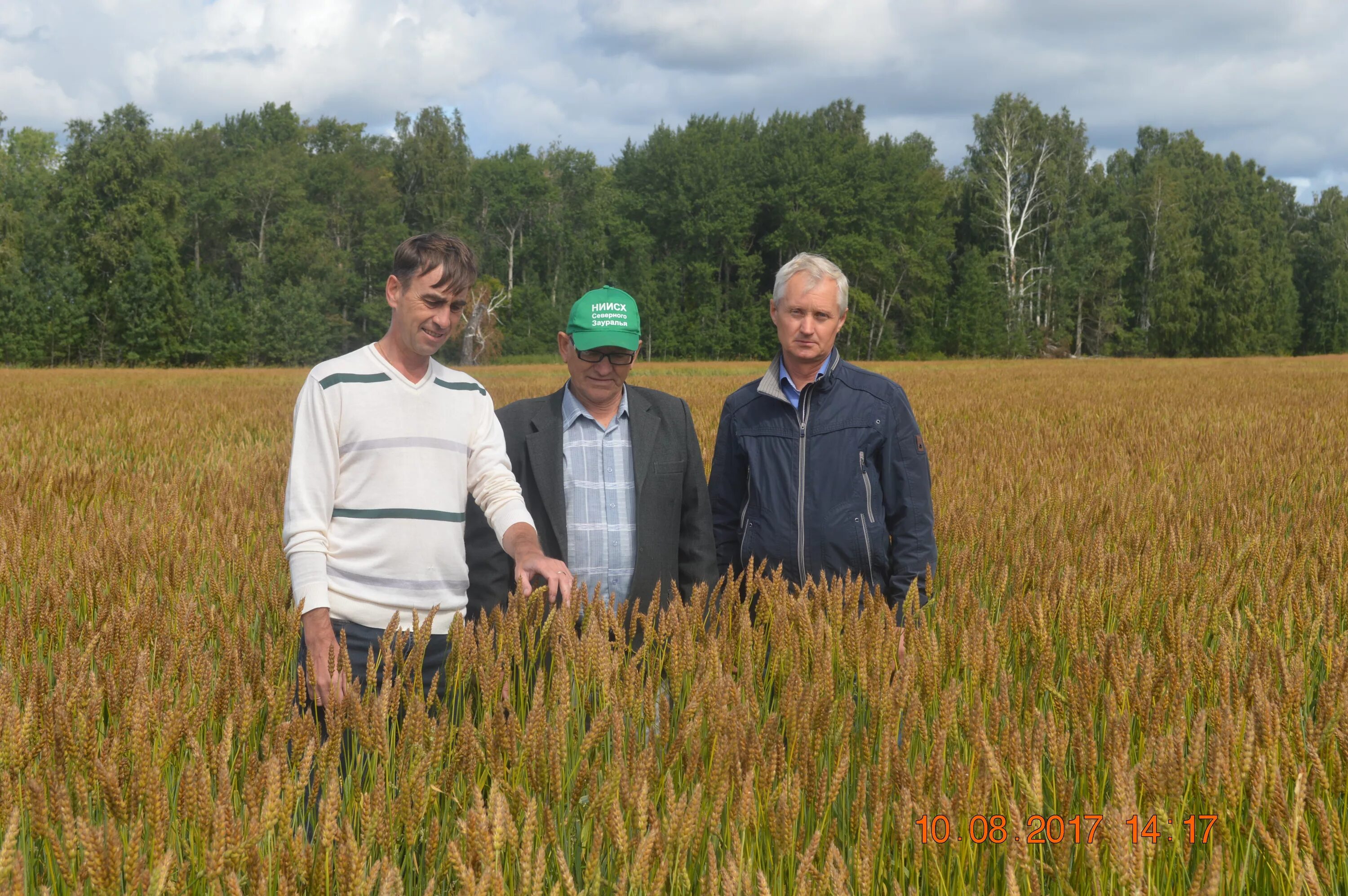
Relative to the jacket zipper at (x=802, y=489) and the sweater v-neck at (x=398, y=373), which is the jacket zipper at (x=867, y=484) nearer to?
the jacket zipper at (x=802, y=489)

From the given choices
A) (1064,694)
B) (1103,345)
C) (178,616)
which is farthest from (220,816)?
(1103,345)

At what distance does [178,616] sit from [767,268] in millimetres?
60466

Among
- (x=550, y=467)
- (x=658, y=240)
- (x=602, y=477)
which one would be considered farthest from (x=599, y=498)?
(x=658, y=240)

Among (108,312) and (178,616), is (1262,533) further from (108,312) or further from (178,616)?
(108,312)

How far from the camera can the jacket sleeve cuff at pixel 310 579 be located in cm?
229

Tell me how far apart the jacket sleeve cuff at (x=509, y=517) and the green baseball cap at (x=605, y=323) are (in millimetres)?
607

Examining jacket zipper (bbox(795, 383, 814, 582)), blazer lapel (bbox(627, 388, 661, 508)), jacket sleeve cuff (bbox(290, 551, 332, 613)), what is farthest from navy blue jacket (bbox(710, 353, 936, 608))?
jacket sleeve cuff (bbox(290, 551, 332, 613))

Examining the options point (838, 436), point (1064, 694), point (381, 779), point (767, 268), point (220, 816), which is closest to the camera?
point (220, 816)

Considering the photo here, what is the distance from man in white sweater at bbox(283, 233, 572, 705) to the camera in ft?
7.82

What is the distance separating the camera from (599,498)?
10.5ft

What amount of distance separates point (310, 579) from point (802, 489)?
156 centimetres

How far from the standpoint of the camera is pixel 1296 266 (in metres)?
75.7
